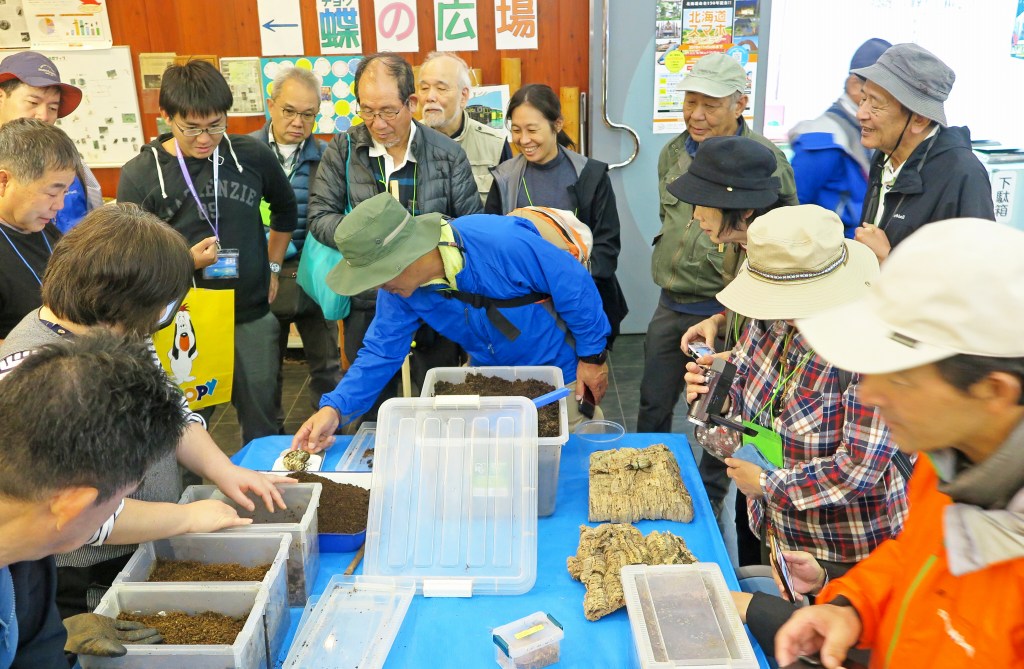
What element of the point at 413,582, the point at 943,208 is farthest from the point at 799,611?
the point at 943,208

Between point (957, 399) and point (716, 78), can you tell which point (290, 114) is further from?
point (957, 399)

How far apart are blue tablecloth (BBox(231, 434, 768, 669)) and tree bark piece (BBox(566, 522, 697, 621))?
31 mm

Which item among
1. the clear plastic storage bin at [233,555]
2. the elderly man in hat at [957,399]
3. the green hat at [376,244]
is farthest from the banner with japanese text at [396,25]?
the elderly man in hat at [957,399]

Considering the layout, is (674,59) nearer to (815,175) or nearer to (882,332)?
(815,175)

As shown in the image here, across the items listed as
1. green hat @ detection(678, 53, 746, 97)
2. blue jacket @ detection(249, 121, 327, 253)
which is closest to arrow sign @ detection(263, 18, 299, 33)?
blue jacket @ detection(249, 121, 327, 253)

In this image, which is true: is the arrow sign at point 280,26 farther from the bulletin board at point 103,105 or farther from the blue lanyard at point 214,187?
the blue lanyard at point 214,187

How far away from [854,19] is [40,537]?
5131 millimetres

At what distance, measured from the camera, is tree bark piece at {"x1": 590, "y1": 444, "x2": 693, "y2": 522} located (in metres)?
1.86

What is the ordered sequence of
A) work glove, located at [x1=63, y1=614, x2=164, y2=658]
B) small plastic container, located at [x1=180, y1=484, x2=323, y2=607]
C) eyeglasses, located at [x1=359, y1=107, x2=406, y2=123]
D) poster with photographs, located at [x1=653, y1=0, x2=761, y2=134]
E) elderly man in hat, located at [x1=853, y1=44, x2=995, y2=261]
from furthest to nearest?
poster with photographs, located at [x1=653, y1=0, x2=761, y2=134], eyeglasses, located at [x1=359, y1=107, x2=406, y2=123], elderly man in hat, located at [x1=853, y1=44, x2=995, y2=261], small plastic container, located at [x1=180, y1=484, x2=323, y2=607], work glove, located at [x1=63, y1=614, x2=164, y2=658]

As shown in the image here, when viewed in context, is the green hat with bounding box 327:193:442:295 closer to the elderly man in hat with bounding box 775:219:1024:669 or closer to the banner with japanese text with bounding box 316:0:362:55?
the elderly man in hat with bounding box 775:219:1024:669

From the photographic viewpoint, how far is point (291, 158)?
3.71 metres

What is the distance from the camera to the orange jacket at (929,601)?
1051mm

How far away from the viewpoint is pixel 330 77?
4855mm

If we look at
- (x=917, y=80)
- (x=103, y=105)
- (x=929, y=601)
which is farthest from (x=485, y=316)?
(x=103, y=105)
